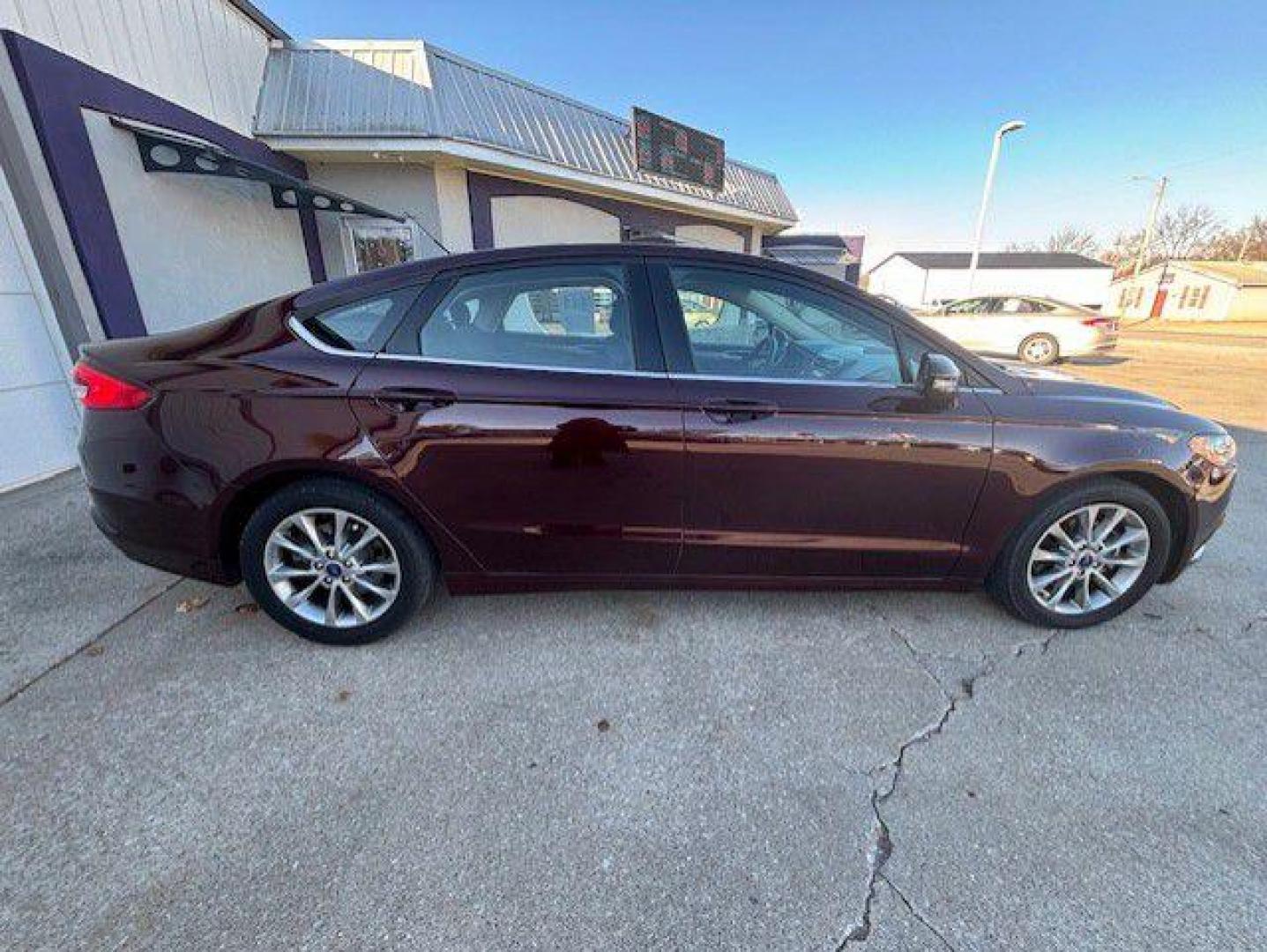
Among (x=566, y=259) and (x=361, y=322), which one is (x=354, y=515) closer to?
(x=361, y=322)

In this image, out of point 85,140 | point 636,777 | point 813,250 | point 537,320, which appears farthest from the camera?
point 813,250

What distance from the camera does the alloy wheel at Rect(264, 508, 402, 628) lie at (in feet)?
7.84

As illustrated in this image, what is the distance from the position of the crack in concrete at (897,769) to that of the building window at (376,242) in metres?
7.59

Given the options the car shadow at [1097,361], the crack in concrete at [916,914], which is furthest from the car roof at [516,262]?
the car shadow at [1097,361]

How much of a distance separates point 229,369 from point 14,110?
3.90 metres

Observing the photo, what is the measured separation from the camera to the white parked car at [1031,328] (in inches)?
498

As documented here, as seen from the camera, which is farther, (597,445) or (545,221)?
(545,221)

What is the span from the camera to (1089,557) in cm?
263

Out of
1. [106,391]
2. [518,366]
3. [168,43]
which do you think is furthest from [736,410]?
[168,43]

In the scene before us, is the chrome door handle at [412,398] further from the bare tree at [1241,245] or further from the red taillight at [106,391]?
the bare tree at [1241,245]

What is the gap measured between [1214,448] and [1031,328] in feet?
41.9

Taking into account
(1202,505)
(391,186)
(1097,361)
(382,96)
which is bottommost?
(1097,361)

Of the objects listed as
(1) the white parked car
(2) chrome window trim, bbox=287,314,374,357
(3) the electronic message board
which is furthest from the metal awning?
(1) the white parked car

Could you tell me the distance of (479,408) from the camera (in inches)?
88.7
